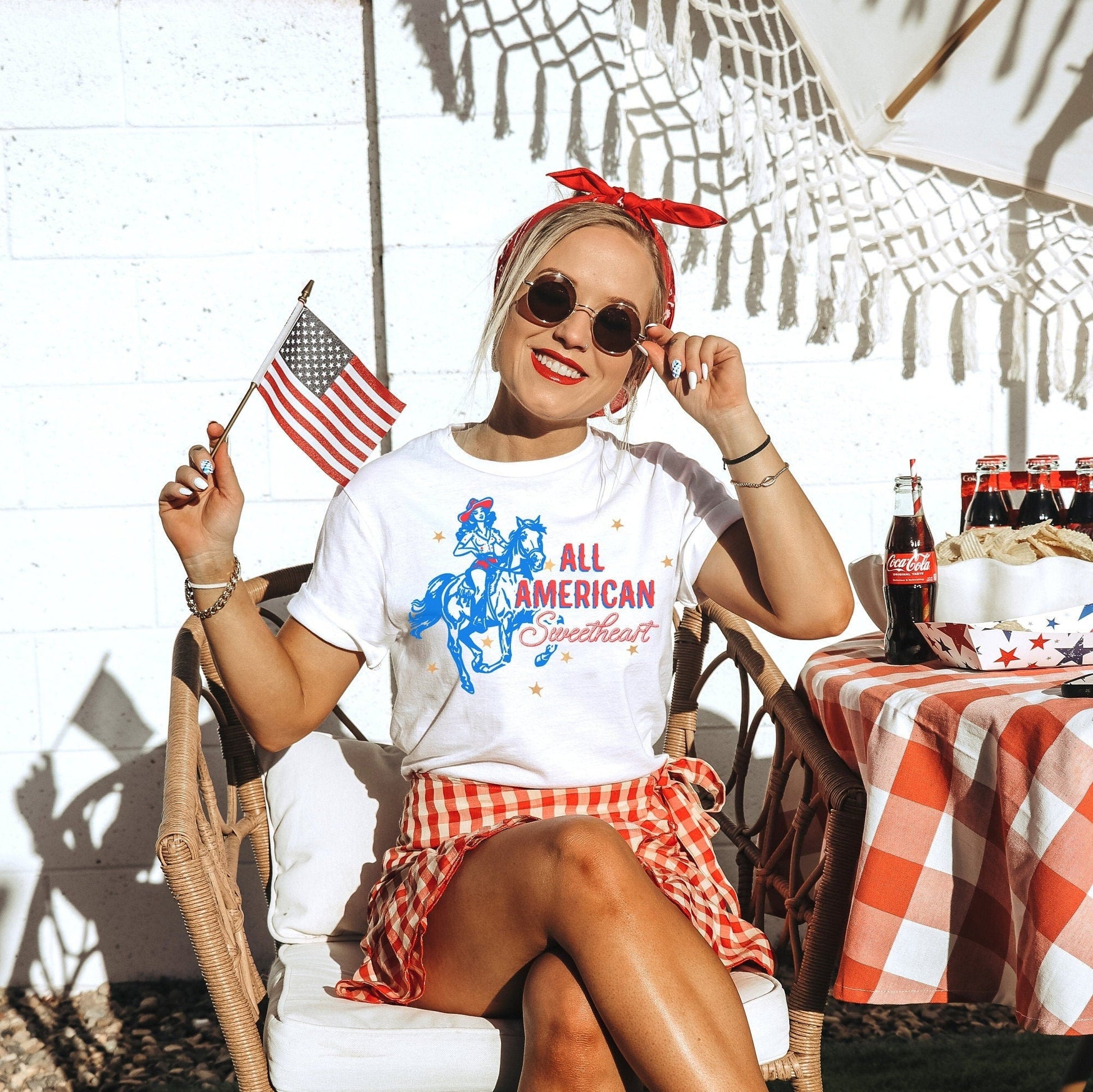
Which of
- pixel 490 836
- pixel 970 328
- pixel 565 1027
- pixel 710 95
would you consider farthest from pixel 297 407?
pixel 970 328

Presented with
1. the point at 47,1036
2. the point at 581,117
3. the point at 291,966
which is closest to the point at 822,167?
the point at 581,117

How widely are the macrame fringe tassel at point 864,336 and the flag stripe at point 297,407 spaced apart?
1.36m

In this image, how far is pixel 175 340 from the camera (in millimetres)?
2357

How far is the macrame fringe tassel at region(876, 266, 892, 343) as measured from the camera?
2.33 metres

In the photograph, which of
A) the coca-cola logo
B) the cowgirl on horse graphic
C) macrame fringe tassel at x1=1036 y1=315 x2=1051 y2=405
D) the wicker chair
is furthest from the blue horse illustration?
macrame fringe tassel at x1=1036 y1=315 x2=1051 y2=405

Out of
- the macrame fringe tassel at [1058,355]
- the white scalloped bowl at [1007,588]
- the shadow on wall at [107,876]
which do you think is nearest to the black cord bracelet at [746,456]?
the white scalloped bowl at [1007,588]

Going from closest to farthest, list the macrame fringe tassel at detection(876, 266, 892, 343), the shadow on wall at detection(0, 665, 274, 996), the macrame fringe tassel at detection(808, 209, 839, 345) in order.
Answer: the macrame fringe tassel at detection(808, 209, 839, 345)
the macrame fringe tassel at detection(876, 266, 892, 343)
the shadow on wall at detection(0, 665, 274, 996)

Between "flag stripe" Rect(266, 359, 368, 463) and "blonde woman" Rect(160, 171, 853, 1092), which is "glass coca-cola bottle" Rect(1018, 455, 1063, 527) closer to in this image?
"blonde woman" Rect(160, 171, 853, 1092)

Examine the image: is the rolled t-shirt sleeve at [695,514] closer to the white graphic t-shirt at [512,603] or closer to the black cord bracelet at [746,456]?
the white graphic t-shirt at [512,603]

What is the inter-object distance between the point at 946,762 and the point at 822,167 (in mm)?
1330

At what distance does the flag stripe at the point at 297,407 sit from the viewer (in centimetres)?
162

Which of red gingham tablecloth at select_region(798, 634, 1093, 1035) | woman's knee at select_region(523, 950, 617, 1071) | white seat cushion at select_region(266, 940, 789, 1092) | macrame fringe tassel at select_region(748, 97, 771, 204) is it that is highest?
macrame fringe tassel at select_region(748, 97, 771, 204)

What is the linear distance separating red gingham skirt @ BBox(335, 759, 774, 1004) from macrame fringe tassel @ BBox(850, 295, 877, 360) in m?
1.31

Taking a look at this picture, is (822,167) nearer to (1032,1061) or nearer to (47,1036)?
(1032,1061)
